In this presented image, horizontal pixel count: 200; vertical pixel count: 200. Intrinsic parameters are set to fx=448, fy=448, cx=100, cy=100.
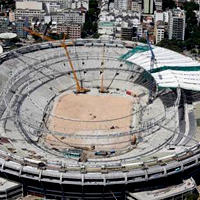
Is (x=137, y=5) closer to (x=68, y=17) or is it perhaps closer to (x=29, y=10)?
(x=68, y=17)

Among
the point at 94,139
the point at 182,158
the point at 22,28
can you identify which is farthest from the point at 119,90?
the point at 22,28

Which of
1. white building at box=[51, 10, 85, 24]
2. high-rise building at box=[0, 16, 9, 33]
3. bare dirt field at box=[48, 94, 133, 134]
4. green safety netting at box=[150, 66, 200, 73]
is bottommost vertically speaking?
bare dirt field at box=[48, 94, 133, 134]

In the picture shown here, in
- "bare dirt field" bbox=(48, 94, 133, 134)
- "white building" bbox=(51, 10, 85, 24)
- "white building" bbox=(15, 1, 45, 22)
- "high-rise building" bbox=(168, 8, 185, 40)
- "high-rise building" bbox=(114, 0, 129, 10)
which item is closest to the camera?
"bare dirt field" bbox=(48, 94, 133, 134)

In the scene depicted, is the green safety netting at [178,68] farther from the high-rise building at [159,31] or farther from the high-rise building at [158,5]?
the high-rise building at [158,5]

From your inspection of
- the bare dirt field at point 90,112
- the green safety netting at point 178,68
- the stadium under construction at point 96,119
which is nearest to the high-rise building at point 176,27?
the stadium under construction at point 96,119

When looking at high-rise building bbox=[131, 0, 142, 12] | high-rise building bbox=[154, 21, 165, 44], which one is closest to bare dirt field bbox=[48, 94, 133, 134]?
high-rise building bbox=[154, 21, 165, 44]

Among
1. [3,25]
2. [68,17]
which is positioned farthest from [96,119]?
[3,25]

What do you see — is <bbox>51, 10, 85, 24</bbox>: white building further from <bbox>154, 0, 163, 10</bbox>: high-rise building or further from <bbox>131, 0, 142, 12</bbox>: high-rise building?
<bbox>154, 0, 163, 10</bbox>: high-rise building
